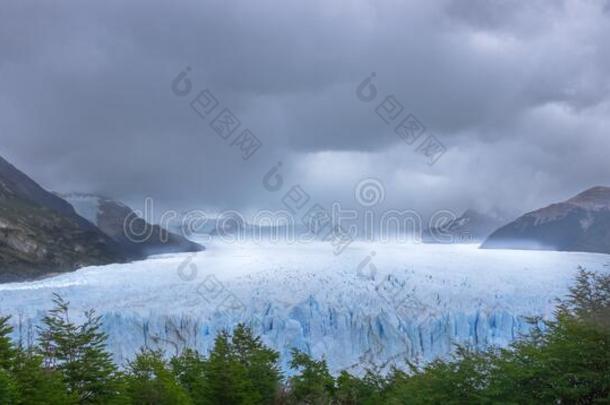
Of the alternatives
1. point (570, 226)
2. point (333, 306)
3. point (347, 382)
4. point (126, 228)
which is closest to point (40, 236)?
point (126, 228)

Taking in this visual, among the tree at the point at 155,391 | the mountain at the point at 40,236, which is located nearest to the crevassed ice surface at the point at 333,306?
the tree at the point at 155,391

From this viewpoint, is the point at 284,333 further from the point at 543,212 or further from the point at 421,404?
the point at 543,212

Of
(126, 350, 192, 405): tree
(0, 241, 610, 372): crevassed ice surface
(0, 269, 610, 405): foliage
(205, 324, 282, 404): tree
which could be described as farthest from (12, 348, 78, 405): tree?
(0, 241, 610, 372): crevassed ice surface

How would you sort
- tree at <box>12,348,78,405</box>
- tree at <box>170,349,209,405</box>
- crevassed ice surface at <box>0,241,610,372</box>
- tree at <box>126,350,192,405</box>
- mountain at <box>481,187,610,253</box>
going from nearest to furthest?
tree at <box>12,348,78,405</box>, tree at <box>126,350,192,405</box>, tree at <box>170,349,209,405</box>, crevassed ice surface at <box>0,241,610,372</box>, mountain at <box>481,187,610,253</box>

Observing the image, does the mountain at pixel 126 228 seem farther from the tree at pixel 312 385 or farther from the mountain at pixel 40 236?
the tree at pixel 312 385

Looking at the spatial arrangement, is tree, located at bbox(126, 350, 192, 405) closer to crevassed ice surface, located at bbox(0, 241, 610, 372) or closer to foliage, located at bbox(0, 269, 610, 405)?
foliage, located at bbox(0, 269, 610, 405)

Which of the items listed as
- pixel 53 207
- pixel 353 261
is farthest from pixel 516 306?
pixel 53 207

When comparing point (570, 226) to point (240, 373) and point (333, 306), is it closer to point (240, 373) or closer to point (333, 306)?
point (333, 306)
